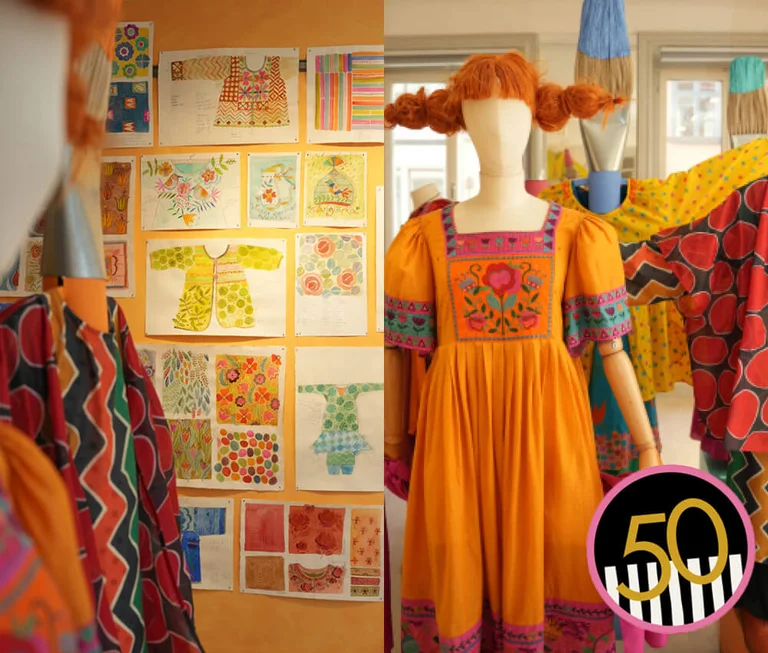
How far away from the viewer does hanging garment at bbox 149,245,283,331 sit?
1146 mm

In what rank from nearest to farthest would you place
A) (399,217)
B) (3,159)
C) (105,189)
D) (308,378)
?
(3,159) < (105,189) < (308,378) < (399,217)

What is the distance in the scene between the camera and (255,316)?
1.18m

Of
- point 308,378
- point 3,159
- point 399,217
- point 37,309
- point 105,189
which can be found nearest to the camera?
point 3,159

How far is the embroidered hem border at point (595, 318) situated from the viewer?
122 cm

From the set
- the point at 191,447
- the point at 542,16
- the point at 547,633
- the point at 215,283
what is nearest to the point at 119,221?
the point at 215,283

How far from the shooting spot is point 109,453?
0.79m

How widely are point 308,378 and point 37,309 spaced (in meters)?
0.54

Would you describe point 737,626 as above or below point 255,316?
below

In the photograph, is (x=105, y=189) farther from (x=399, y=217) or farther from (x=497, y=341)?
(x=497, y=341)

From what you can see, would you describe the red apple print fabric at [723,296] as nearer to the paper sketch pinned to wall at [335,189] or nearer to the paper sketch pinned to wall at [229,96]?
the paper sketch pinned to wall at [335,189]

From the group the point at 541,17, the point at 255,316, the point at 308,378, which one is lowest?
the point at 308,378

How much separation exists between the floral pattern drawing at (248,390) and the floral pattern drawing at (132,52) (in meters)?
0.48

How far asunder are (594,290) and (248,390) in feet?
2.04

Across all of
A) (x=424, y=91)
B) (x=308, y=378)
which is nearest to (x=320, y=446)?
(x=308, y=378)
